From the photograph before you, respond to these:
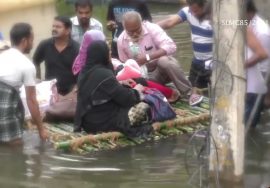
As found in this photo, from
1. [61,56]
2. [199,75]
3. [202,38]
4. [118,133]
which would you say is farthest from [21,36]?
[199,75]

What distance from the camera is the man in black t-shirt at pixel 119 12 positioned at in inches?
384

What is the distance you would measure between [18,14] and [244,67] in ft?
58.6

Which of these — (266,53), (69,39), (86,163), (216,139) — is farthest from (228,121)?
(69,39)

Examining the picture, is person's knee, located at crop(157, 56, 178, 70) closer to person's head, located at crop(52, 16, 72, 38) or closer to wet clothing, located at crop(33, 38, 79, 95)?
wet clothing, located at crop(33, 38, 79, 95)

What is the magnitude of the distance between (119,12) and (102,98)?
2766 millimetres

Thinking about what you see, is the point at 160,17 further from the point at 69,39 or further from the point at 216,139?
the point at 216,139

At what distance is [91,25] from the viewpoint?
9648 mm

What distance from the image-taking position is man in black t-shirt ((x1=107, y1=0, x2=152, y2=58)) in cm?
977

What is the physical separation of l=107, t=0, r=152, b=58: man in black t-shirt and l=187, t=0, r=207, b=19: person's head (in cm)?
91

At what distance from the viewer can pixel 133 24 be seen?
8.73m

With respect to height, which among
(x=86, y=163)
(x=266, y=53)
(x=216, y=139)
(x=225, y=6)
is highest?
(x=225, y=6)

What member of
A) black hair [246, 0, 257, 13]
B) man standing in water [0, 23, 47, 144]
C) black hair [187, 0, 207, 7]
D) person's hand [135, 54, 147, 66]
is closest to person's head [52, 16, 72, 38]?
person's hand [135, 54, 147, 66]

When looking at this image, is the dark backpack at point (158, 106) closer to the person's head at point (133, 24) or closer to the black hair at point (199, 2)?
the person's head at point (133, 24)

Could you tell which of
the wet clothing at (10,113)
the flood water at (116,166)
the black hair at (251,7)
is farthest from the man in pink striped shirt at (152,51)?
the wet clothing at (10,113)
